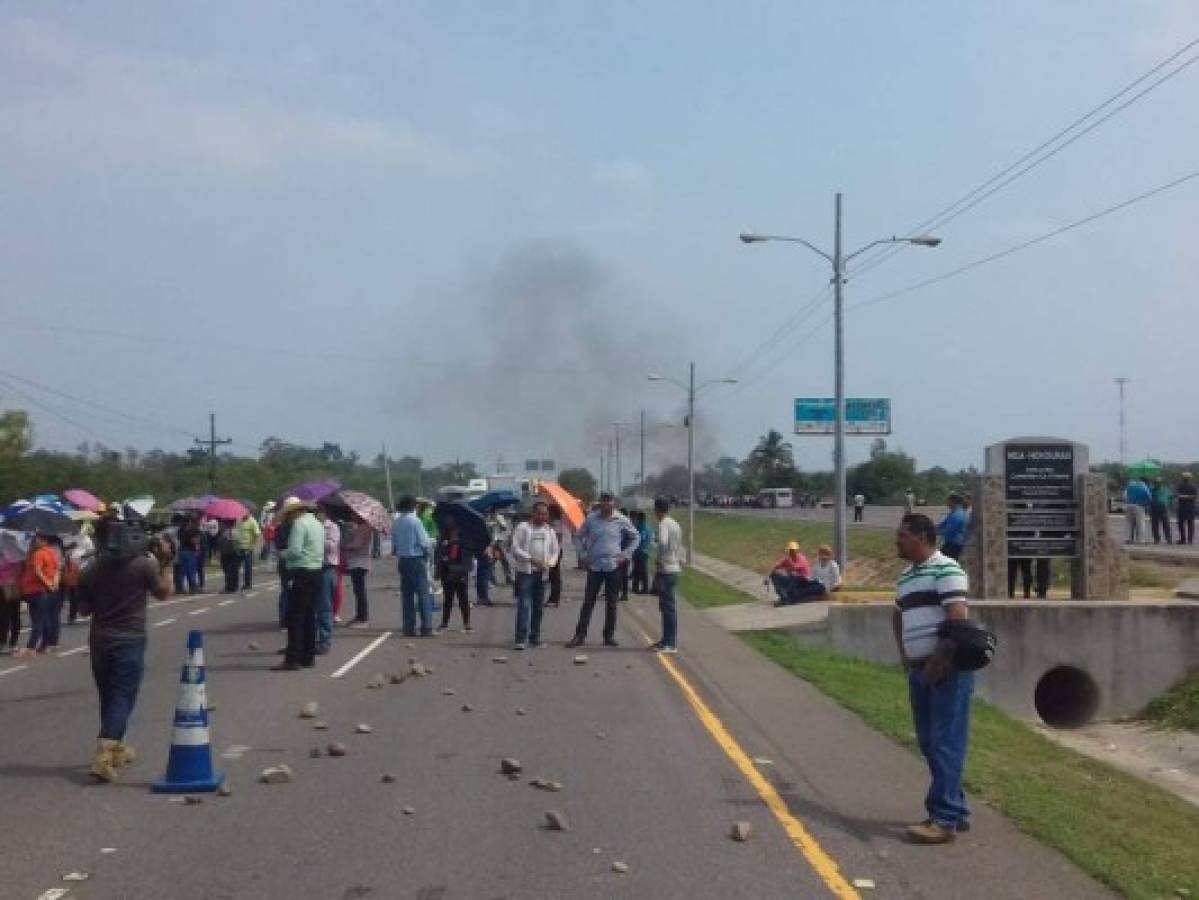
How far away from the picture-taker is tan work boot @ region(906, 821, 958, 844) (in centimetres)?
784

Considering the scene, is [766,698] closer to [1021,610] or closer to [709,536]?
[1021,610]

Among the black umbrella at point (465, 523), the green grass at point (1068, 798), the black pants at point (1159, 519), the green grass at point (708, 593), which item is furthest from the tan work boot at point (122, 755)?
the black pants at point (1159, 519)

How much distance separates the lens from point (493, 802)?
8695 millimetres

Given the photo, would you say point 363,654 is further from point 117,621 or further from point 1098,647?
point 1098,647

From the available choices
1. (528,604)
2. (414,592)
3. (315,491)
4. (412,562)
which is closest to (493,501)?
(315,491)

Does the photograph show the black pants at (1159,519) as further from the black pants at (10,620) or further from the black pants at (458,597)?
the black pants at (10,620)

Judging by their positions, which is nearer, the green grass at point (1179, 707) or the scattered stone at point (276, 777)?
the scattered stone at point (276, 777)

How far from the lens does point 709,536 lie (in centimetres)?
7219

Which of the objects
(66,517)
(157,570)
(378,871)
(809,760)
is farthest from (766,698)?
(66,517)

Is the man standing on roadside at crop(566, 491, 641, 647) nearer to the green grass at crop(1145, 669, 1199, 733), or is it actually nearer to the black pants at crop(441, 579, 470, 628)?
the black pants at crop(441, 579, 470, 628)

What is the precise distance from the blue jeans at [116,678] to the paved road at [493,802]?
0.38 m

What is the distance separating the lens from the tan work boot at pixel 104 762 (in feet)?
29.9

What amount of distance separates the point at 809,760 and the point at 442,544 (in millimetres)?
10422

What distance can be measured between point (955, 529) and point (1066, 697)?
10.2 ft
